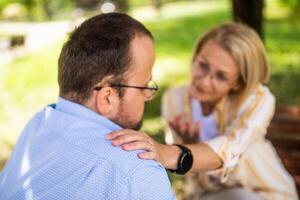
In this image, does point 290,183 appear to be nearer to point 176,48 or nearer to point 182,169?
point 182,169

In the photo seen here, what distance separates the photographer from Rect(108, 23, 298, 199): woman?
2.99 m

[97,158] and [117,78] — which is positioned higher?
[117,78]

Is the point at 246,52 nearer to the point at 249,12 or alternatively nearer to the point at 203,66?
the point at 203,66

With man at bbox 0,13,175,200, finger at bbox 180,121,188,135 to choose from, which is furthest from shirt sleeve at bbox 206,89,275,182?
man at bbox 0,13,175,200

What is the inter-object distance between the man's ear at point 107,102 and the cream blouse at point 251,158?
935 mm

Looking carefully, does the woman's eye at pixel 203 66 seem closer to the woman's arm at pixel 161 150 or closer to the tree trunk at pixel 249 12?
the woman's arm at pixel 161 150

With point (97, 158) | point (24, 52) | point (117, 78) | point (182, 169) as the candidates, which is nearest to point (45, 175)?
point (97, 158)

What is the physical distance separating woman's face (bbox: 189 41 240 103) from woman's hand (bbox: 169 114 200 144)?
21 centimetres

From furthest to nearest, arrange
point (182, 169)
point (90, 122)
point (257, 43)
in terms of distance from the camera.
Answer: point (257, 43), point (182, 169), point (90, 122)

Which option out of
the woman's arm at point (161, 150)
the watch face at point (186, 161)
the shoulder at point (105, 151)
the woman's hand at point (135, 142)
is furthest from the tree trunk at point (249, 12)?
the shoulder at point (105, 151)

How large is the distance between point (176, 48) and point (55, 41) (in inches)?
184

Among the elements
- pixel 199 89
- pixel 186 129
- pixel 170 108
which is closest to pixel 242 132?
pixel 186 129

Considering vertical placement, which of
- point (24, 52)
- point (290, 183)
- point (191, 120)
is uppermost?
point (191, 120)

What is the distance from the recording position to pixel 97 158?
5.90 ft
